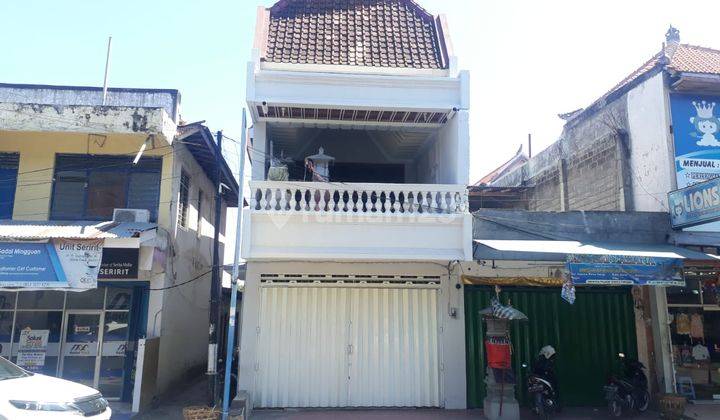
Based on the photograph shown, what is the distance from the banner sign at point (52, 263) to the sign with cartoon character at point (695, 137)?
11441 millimetres

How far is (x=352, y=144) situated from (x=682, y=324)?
317 inches

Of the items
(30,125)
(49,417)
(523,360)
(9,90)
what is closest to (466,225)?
(523,360)

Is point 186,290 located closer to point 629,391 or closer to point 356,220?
point 356,220

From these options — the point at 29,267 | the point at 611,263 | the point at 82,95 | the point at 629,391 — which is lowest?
the point at 629,391

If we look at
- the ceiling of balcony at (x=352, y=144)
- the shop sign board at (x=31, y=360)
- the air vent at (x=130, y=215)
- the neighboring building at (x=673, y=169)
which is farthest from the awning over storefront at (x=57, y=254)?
the neighboring building at (x=673, y=169)

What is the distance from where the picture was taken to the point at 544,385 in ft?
29.0

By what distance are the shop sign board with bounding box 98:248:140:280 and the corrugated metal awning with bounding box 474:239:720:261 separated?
665 centimetres

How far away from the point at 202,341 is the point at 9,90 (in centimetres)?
802

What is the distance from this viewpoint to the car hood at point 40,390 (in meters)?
6.01

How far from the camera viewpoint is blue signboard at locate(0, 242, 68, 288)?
29.5 ft

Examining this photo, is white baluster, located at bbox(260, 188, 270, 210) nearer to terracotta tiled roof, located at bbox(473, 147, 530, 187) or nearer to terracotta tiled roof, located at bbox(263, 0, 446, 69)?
terracotta tiled roof, located at bbox(263, 0, 446, 69)

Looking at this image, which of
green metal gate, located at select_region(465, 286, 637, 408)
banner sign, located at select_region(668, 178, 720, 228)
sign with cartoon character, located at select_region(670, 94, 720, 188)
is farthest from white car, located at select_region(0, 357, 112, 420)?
sign with cartoon character, located at select_region(670, 94, 720, 188)

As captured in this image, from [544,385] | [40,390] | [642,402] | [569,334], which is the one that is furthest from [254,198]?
[642,402]

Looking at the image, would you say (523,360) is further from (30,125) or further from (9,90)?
(9,90)
